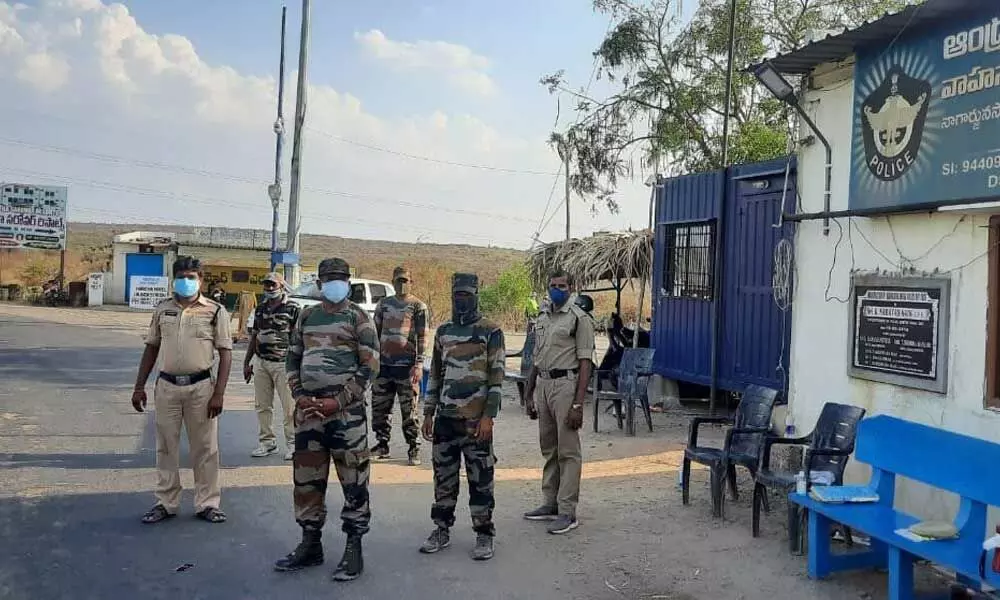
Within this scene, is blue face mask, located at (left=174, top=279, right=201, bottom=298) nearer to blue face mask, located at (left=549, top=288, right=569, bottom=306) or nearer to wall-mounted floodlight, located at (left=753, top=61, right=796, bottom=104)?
blue face mask, located at (left=549, top=288, right=569, bottom=306)

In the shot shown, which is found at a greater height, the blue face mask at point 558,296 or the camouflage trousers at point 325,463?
the blue face mask at point 558,296

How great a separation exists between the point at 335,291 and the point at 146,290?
28.4 m

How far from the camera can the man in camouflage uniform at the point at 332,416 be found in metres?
5.04

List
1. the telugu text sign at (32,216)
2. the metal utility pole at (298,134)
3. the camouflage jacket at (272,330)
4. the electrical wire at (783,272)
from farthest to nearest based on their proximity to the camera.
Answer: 1. the telugu text sign at (32,216)
2. the metal utility pole at (298,134)
3. the camouflage jacket at (272,330)
4. the electrical wire at (783,272)

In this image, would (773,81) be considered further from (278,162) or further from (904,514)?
(278,162)

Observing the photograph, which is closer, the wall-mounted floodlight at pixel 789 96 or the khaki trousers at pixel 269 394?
the wall-mounted floodlight at pixel 789 96

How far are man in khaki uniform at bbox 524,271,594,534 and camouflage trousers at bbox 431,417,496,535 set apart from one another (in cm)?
76

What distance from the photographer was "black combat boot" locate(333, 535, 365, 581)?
16.1ft

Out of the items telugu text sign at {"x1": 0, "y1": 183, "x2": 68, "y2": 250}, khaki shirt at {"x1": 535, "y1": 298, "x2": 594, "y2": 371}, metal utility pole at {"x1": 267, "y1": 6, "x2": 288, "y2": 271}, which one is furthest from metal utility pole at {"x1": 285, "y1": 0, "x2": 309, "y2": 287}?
telugu text sign at {"x1": 0, "y1": 183, "x2": 68, "y2": 250}

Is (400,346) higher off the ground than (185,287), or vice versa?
(185,287)

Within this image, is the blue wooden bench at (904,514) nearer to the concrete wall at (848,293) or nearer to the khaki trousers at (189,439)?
the concrete wall at (848,293)

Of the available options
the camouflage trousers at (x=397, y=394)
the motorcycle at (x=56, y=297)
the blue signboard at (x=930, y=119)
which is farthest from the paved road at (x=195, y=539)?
the motorcycle at (x=56, y=297)

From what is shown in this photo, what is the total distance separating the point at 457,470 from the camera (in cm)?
553

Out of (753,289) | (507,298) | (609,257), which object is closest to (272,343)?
(753,289)
